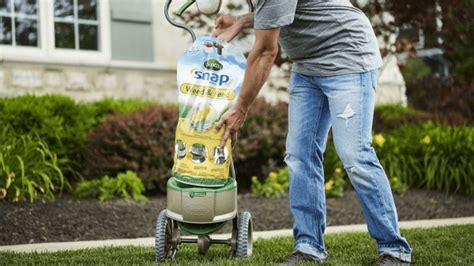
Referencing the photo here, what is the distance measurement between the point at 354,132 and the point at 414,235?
173 cm

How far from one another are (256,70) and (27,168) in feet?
13.4

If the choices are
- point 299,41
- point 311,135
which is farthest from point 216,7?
point 311,135

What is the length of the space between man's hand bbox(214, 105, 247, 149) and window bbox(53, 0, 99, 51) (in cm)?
569

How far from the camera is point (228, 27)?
3945 mm

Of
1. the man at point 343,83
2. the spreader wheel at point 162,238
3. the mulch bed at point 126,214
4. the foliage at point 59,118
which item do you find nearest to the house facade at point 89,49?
the foliage at point 59,118

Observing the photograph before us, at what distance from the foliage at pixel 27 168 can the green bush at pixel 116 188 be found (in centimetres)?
24

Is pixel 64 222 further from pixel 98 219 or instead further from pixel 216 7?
pixel 216 7

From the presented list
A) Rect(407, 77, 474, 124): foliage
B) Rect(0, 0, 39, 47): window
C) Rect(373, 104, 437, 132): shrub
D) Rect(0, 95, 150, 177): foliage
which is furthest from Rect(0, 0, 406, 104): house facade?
Rect(407, 77, 474, 124): foliage

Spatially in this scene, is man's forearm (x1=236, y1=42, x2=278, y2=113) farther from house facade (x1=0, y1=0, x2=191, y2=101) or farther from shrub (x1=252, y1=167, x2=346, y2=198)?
house facade (x1=0, y1=0, x2=191, y2=101)

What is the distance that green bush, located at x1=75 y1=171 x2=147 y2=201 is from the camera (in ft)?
23.4

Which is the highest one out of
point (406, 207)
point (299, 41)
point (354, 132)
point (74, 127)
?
point (299, 41)

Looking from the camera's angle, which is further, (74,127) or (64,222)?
(74,127)

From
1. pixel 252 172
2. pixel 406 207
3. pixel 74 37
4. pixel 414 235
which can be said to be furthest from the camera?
pixel 74 37

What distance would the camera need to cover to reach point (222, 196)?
3969 millimetres
